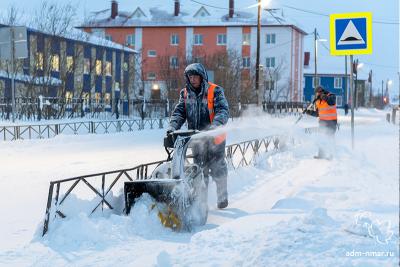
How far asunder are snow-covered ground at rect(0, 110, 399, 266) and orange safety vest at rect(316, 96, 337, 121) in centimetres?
77

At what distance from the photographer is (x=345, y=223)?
4.66 m

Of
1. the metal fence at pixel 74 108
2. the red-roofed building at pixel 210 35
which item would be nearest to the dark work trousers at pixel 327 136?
the metal fence at pixel 74 108

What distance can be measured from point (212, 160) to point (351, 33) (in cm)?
369

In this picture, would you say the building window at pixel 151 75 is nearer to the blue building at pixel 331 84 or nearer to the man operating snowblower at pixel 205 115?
the blue building at pixel 331 84

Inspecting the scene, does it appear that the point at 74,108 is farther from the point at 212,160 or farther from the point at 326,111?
the point at 212,160

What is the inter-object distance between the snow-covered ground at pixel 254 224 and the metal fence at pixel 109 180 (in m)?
0.17

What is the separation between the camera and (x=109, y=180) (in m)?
9.35

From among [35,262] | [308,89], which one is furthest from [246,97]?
[308,89]

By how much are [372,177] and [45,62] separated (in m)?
27.2

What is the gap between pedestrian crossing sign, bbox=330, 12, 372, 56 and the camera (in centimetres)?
919

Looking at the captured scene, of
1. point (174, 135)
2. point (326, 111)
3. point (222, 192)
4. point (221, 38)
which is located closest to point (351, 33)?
point (326, 111)

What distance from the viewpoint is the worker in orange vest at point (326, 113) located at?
476 inches

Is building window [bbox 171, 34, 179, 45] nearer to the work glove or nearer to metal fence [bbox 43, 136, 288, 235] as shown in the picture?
metal fence [bbox 43, 136, 288, 235]

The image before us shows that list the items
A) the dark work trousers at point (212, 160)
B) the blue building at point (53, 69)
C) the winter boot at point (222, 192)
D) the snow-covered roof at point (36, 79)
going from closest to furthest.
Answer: the dark work trousers at point (212, 160) < the winter boot at point (222, 192) < the snow-covered roof at point (36, 79) < the blue building at point (53, 69)
